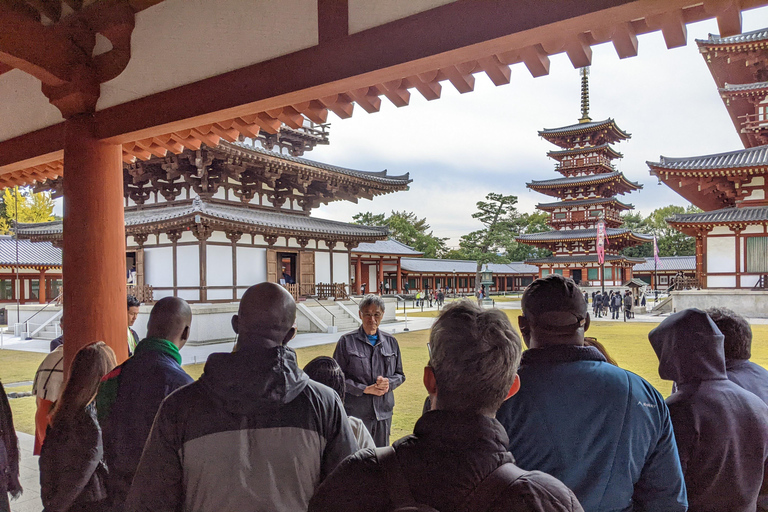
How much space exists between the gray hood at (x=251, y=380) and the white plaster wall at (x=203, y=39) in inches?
77.8

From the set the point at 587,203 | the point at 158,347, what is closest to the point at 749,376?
the point at 158,347

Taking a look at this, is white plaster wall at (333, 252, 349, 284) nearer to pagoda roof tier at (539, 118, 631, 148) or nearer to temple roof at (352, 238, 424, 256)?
temple roof at (352, 238, 424, 256)

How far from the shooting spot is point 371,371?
11.7 feet

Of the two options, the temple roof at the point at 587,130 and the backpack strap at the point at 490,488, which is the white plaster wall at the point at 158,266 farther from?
the temple roof at the point at 587,130

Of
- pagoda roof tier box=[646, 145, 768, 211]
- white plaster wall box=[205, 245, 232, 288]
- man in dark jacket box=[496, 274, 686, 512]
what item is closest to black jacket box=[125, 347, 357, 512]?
man in dark jacket box=[496, 274, 686, 512]

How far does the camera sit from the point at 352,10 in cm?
263

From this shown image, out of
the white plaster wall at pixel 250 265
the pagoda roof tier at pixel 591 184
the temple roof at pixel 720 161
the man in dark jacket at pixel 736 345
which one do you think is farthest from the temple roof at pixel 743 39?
the pagoda roof tier at pixel 591 184

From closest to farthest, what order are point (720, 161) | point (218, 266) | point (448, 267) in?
point (218, 266) → point (720, 161) → point (448, 267)

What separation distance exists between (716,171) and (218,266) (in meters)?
17.0

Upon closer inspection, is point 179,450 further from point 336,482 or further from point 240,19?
point 240,19

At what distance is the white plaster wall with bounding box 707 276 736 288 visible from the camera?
18.8 m

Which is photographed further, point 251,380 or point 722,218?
point 722,218

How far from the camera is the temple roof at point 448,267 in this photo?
37.3 meters

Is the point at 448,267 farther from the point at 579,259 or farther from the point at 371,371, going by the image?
the point at 371,371
